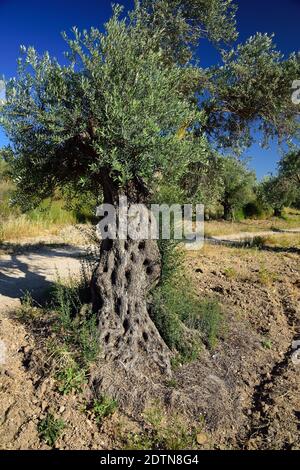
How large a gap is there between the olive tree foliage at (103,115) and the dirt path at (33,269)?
239cm

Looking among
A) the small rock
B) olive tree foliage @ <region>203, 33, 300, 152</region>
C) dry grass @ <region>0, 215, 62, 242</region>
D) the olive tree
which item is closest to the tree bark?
the olive tree

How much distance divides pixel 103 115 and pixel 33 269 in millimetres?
5910

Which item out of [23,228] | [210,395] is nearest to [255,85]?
[210,395]

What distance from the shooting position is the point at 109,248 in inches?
212

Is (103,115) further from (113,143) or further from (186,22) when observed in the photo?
(186,22)

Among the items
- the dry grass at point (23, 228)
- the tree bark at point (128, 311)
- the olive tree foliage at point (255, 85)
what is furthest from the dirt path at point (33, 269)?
the olive tree foliage at point (255, 85)

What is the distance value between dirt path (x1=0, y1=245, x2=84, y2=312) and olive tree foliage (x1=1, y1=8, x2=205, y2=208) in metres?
2.39

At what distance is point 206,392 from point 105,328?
1.54 meters

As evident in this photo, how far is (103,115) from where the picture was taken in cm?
460

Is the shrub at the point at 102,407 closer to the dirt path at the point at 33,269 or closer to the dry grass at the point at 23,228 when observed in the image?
the dirt path at the point at 33,269

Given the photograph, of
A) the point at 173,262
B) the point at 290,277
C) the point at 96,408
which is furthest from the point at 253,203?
the point at 96,408

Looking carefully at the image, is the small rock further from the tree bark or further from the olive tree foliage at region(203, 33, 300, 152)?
the olive tree foliage at region(203, 33, 300, 152)
